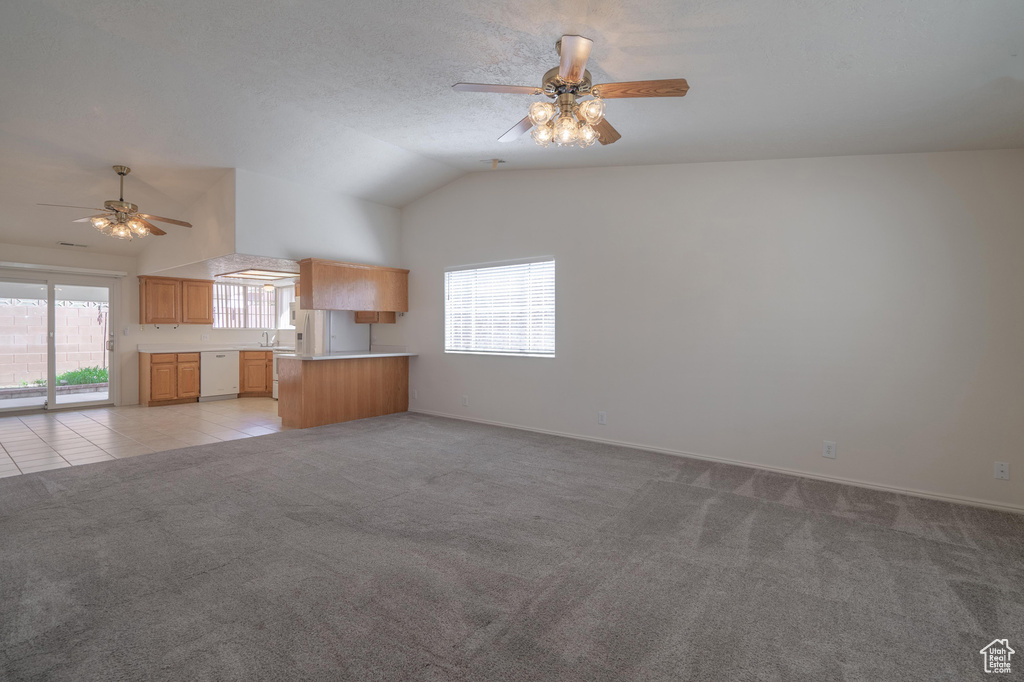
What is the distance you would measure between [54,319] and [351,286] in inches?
189

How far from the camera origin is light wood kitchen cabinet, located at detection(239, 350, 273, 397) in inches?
335

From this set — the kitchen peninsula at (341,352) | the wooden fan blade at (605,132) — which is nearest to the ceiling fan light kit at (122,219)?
the kitchen peninsula at (341,352)

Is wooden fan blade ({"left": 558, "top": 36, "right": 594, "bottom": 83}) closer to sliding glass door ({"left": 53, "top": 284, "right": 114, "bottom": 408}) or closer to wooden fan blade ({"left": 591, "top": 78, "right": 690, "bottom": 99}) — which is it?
wooden fan blade ({"left": 591, "top": 78, "right": 690, "bottom": 99})

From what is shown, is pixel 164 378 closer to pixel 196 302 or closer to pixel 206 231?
pixel 196 302

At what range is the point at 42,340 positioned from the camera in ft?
23.0

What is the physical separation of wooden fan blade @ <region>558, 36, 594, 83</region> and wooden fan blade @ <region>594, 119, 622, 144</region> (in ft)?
1.24

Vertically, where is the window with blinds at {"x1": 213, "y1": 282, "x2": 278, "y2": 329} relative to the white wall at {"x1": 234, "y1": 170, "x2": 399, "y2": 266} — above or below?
below

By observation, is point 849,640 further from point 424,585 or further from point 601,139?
point 601,139

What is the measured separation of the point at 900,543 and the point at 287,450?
5.00 metres

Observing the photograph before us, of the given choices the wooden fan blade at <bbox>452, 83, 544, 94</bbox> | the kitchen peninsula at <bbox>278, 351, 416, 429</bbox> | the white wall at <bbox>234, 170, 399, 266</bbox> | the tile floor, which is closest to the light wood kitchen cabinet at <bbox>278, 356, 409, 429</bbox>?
the kitchen peninsula at <bbox>278, 351, 416, 429</bbox>

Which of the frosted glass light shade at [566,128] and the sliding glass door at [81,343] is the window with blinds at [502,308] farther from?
the sliding glass door at [81,343]

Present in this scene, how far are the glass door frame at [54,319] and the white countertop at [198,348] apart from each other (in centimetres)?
48

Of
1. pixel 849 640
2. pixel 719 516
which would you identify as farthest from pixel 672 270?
pixel 849 640

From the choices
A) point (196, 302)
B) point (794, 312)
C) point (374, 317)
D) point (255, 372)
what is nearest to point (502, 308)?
point (374, 317)
